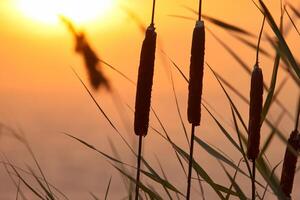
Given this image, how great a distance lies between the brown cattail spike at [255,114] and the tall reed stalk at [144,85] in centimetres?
32

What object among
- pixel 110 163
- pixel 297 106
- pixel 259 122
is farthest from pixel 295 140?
pixel 110 163

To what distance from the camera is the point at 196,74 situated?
189cm

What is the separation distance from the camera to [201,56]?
74.3 inches

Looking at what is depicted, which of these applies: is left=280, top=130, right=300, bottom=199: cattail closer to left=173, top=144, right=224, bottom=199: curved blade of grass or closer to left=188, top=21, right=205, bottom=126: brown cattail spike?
left=188, top=21, right=205, bottom=126: brown cattail spike

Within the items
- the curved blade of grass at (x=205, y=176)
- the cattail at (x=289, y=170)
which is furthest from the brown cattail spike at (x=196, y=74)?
the curved blade of grass at (x=205, y=176)

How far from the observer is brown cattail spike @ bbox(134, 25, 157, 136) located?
1.89m

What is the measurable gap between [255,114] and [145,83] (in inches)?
14.0

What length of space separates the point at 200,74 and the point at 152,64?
15 cm

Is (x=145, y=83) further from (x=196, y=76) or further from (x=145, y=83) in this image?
(x=196, y=76)

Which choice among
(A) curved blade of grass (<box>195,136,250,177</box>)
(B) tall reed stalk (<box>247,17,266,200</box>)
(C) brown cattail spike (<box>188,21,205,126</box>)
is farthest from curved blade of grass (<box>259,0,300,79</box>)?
(A) curved blade of grass (<box>195,136,250,177</box>)

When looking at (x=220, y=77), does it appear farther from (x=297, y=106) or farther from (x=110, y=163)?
(x=110, y=163)

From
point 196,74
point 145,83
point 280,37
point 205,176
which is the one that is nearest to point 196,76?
point 196,74

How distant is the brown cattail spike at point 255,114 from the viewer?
188 centimetres

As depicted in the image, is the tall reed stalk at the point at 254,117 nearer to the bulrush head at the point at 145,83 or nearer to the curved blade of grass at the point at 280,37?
the curved blade of grass at the point at 280,37
